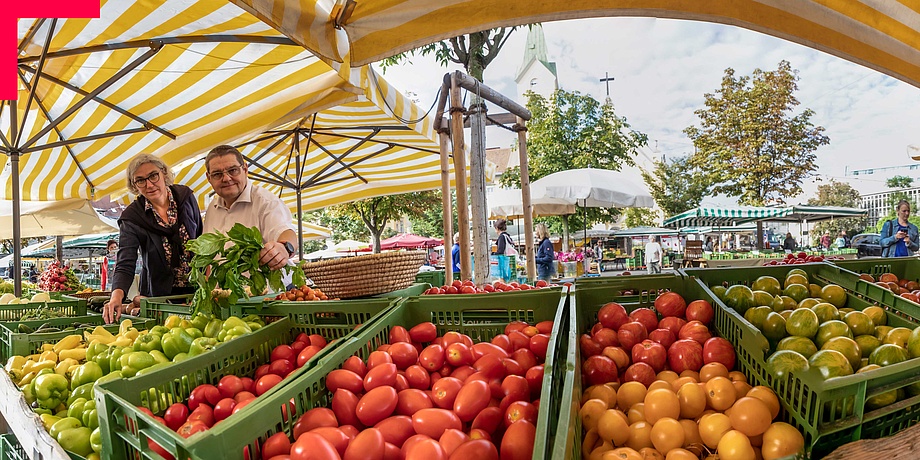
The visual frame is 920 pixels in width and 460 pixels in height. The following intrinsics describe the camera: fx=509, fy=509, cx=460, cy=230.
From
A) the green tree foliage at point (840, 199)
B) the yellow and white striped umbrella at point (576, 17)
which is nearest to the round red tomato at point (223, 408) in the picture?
the yellow and white striped umbrella at point (576, 17)

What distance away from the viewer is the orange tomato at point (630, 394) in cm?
150

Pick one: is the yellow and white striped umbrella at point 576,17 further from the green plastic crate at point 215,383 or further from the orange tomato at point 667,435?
the orange tomato at point 667,435

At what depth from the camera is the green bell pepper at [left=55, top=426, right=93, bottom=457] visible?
63.2 inches

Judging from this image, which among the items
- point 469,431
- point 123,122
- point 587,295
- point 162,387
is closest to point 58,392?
point 162,387

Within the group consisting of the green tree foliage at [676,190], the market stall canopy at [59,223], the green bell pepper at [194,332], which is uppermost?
the green tree foliage at [676,190]

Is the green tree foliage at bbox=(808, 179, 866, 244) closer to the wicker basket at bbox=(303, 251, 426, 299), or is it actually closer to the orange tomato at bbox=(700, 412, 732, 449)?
the wicker basket at bbox=(303, 251, 426, 299)

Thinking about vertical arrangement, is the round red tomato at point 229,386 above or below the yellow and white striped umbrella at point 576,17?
below

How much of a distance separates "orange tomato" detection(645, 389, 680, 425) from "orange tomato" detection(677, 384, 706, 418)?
3cm

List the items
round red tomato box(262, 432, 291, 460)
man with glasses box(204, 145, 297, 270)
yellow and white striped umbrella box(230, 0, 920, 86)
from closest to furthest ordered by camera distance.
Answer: round red tomato box(262, 432, 291, 460), yellow and white striped umbrella box(230, 0, 920, 86), man with glasses box(204, 145, 297, 270)

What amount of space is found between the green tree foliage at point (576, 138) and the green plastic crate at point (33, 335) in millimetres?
14833

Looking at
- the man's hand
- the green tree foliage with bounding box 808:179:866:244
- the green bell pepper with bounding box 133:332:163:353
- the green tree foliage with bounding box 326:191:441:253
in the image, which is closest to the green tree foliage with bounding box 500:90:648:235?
the green tree foliage with bounding box 326:191:441:253

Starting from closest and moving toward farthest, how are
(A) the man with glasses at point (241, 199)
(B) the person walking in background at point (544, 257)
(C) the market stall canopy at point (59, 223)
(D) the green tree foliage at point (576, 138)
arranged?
(A) the man with glasses at point (241, 199), (C) the market stall canopy at point (59, 223), (B) the person walking in background at point (544, 257), (D) the green tree foliage at point (576, 138)

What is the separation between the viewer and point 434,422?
4.06ft

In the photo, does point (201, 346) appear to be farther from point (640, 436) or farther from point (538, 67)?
point (538, 67)
